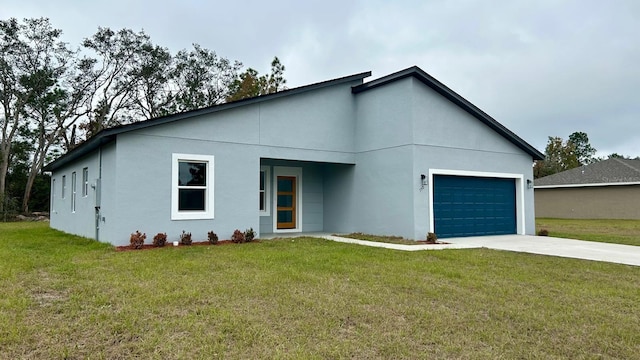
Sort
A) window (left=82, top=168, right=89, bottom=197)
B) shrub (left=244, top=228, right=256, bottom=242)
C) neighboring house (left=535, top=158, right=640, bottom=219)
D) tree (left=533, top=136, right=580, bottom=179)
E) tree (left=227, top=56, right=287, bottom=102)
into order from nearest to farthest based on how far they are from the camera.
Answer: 1. shrub (left=244, top=228, right=256, bottom=242)
2. window (left=82, top=168, right=89, bottom=197)
3. neighboring house (left=535, top=158, right=640, bottom=219)
4. tree (left=227, top=56, right=287, bottom=102)
5. tree (left=533, top=136, right=580, bottom=179)

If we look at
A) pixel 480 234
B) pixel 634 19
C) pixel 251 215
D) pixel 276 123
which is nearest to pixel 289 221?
pixel 251 215

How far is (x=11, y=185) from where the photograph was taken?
30594 millimetres

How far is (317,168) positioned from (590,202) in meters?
21.8

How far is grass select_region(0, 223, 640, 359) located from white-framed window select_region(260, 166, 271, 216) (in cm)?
593

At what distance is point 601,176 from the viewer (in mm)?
27938

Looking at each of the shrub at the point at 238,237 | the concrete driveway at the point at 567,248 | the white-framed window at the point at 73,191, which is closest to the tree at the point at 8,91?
the white-framed window at the point at 73,191

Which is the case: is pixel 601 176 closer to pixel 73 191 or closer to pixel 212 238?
pixel 212 238

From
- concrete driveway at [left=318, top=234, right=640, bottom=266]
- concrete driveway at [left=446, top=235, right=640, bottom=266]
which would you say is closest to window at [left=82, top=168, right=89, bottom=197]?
concrete driveway at [left=318, top=234, right=640, bottom=266]

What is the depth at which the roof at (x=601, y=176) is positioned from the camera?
Result: 86.6 feet

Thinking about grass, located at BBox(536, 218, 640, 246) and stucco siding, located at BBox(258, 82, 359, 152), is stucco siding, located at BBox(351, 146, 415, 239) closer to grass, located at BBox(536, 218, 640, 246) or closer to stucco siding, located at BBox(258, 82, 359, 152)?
stucco siding, located at BBox(258, 82, 359, 152)

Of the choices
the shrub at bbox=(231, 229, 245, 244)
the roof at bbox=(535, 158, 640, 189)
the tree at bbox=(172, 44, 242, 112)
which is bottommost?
the shrub at bbox=(231, 229, 245, 244)

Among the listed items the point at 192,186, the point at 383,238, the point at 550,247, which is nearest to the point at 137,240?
the point at 192,186

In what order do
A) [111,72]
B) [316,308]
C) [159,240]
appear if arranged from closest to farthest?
[316,308]
[159,240]
[111,72]

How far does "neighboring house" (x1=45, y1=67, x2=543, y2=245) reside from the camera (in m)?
11.0
